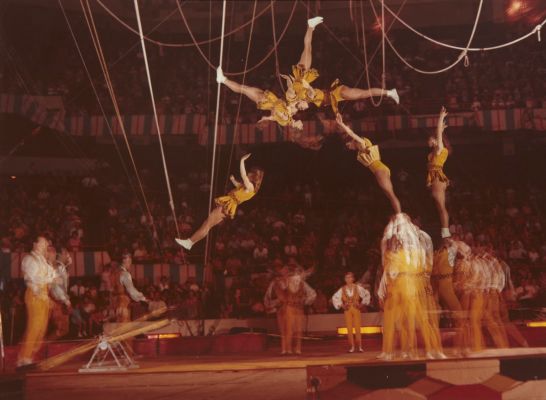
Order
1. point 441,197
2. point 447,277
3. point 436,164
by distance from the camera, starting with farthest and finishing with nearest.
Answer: point 441,197 < point 447,277 < point 436,164

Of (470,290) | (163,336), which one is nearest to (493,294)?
(470,290)

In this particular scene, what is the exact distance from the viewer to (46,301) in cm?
794

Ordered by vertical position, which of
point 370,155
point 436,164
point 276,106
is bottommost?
point 436,164

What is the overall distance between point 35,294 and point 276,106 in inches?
149

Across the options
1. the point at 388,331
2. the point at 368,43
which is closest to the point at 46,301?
the point at 388,331

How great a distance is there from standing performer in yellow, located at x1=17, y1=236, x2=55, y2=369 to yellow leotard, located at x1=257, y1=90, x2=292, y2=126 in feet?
10.8

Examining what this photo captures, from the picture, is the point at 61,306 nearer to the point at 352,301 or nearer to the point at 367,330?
the point at 352,301

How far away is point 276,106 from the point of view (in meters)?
9.66

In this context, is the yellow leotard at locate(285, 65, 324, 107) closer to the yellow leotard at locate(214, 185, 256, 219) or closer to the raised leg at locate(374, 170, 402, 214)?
the yellow leotard at locate(214, 185, 256, 219)

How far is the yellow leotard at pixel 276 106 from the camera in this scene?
9.63 metres

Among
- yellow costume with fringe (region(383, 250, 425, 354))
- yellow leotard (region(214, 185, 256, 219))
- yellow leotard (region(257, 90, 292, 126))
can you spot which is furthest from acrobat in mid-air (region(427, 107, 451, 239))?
yellow leotard (region(214, 185, 256, 219))

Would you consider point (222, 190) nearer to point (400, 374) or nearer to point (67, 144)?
point (67, 144)

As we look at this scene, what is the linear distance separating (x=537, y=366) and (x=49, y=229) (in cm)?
775

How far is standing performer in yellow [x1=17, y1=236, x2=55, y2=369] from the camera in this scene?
7738 millimetres
